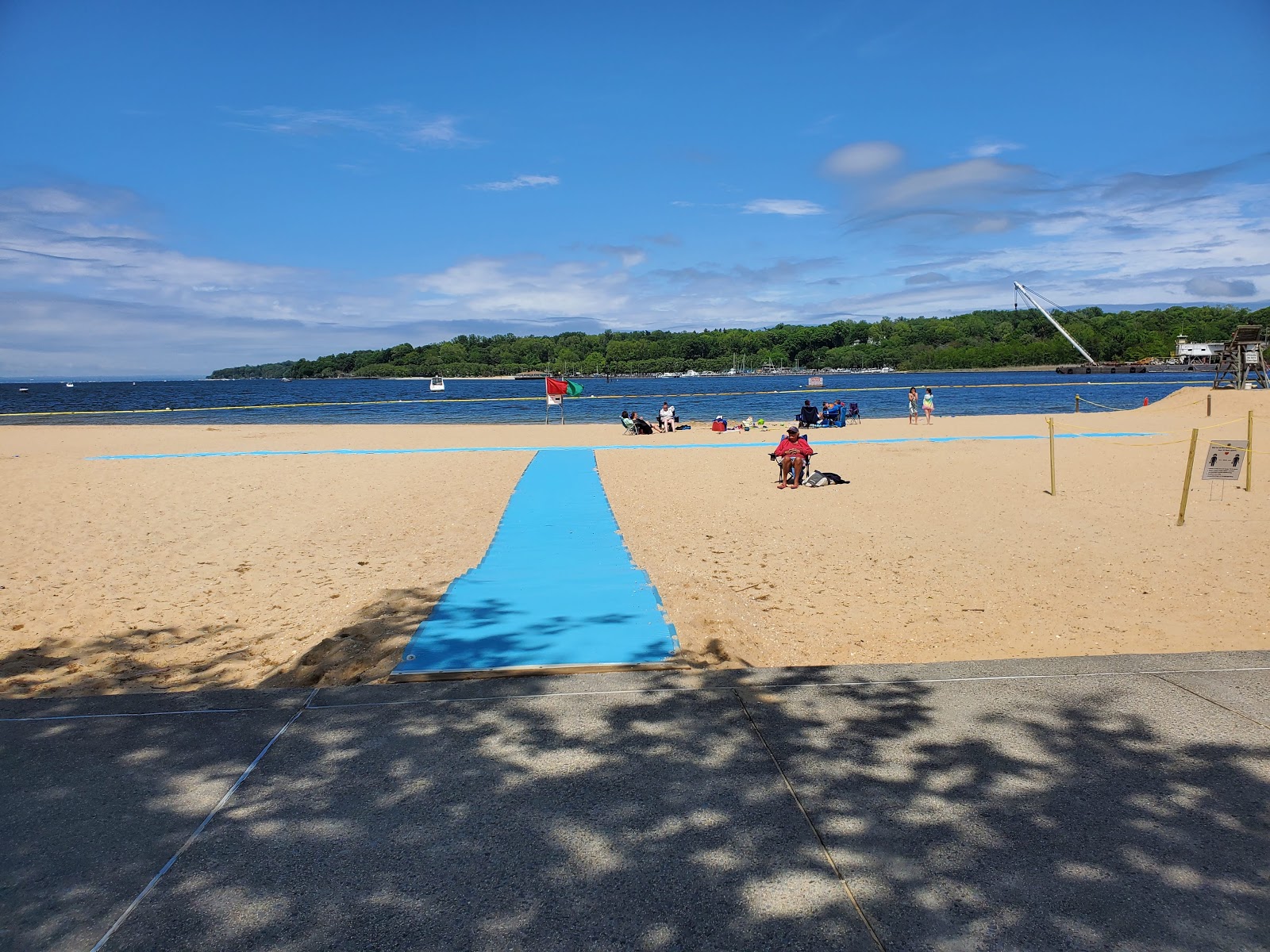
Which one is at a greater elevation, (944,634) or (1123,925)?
(1123,925)

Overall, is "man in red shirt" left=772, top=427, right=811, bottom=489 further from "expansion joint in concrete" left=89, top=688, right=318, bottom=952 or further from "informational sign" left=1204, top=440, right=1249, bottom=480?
"expansion joint in concrete" left=89, top=688, right=318, bottom=952

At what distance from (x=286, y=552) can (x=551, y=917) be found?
8349mm

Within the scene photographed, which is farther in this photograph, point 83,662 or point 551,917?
point 83,662

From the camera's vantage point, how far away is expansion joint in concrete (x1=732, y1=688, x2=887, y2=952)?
236 cm

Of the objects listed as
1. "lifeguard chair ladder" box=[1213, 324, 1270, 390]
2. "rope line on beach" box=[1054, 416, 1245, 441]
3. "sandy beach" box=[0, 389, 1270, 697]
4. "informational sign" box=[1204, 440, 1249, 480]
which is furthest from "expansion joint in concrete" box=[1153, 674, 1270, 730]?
"lifeguard chair ladder" box=[1213, 324, 1270, 390]

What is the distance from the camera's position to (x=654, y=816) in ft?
9.65

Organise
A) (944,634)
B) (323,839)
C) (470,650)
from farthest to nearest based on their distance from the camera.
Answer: (944,634) < (470,650) < (323,839)

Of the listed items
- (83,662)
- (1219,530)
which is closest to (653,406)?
(1219,530)

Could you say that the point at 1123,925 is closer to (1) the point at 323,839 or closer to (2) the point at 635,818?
(2) the point at 635,818

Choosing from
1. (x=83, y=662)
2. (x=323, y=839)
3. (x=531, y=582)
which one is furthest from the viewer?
(x=531, y=582)

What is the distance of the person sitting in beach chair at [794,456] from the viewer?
14.9m

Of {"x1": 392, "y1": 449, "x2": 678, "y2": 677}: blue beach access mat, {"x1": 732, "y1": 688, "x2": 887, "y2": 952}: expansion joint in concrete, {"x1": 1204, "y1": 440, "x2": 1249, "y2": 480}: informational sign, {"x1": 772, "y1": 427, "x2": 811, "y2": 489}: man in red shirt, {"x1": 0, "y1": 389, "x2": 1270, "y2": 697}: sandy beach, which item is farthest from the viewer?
{"x1": 772, "y1": 427, "x2": 811, "y2": 489}: man in red shirt

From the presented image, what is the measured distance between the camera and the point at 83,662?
5852mm

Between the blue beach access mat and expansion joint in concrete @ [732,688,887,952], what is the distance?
5.19ft
